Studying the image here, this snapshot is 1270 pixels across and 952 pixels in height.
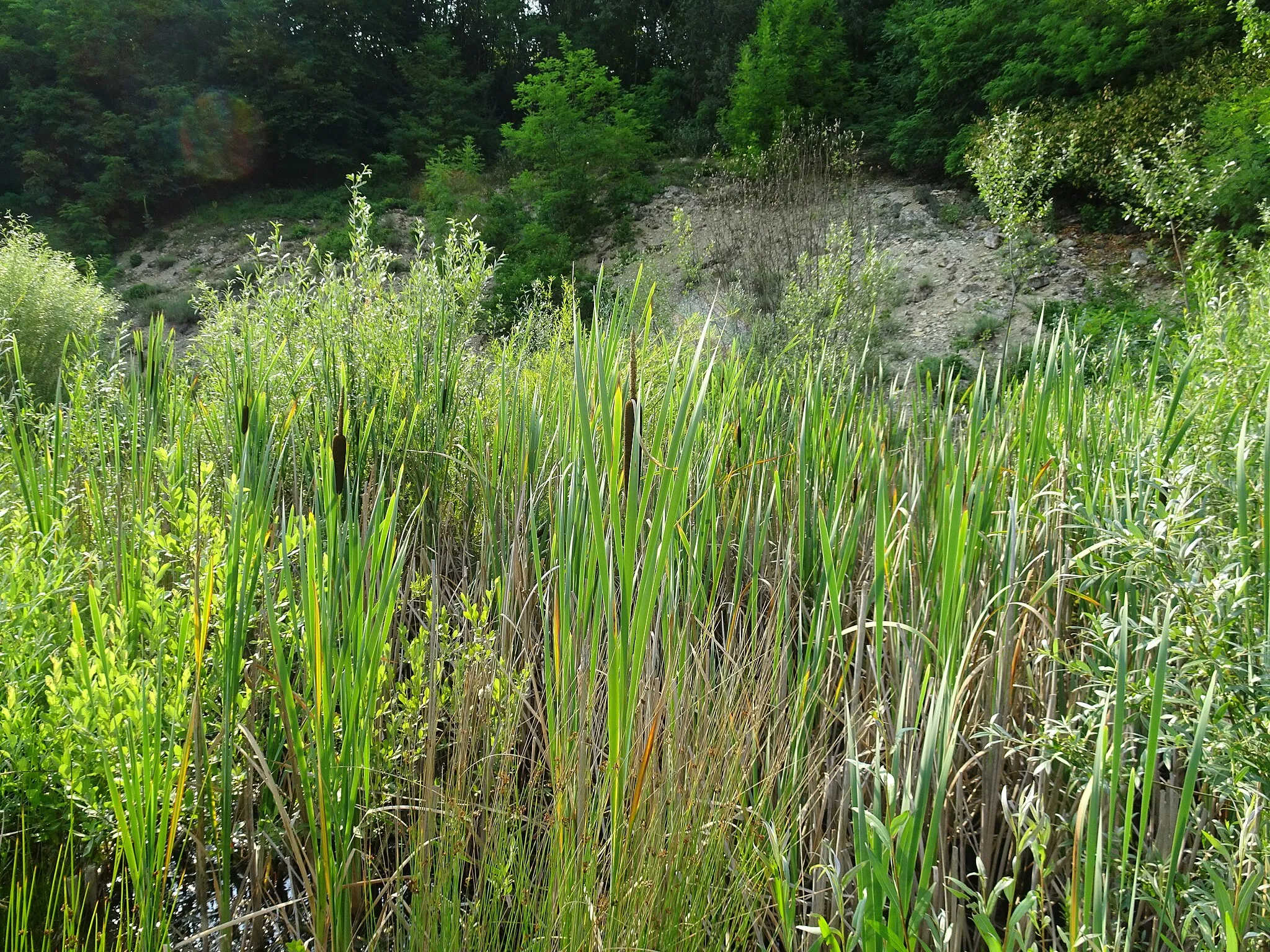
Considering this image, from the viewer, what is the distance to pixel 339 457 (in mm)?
1118

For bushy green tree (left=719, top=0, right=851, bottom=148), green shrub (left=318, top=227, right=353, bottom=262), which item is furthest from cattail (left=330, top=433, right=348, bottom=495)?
green shrub (left=318, top=227, right=353, bottom=262)

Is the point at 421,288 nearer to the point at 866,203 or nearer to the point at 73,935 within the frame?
the point at 73,935

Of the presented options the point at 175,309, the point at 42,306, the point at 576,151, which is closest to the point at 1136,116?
the point at 576,151

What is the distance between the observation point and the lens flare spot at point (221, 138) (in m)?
18.3

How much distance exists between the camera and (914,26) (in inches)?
535

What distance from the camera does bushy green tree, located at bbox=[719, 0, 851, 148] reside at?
13.7m

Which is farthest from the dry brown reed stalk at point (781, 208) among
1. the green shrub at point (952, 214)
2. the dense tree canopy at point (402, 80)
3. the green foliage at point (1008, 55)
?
the green foliage at point (1008, 55)

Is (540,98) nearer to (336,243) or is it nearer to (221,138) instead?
(336,243)

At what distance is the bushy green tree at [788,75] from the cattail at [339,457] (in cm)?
1377

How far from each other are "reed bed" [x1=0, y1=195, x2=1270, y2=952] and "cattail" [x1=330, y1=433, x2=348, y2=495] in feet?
0.04

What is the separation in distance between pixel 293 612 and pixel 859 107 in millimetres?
16357

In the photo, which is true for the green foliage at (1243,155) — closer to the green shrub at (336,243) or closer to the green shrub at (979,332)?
the green shrub at (979,332)

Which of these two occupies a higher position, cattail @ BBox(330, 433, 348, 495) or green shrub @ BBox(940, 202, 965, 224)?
green shrub @ BBox(940, 202, 965, 224)

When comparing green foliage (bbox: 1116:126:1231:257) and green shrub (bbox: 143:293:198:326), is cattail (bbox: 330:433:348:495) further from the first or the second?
green shrub (bbox: 143:293:198:326)
